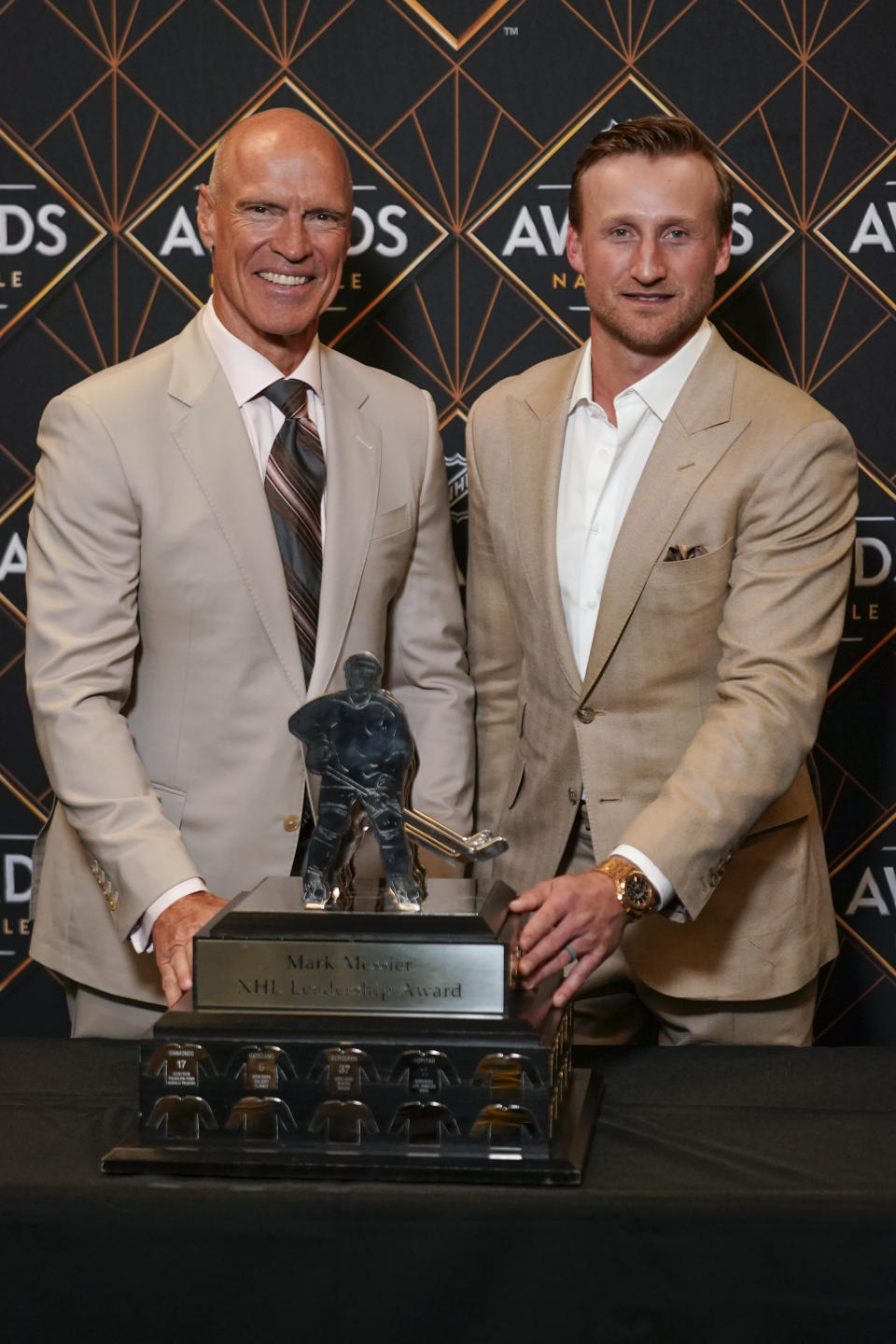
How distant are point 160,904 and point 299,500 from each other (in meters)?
0.66

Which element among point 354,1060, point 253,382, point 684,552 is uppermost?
point 253,382

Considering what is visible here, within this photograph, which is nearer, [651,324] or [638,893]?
[638,893]

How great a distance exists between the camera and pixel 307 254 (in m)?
2.20

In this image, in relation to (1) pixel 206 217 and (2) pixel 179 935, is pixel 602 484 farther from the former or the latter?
(2) pixel 179 935

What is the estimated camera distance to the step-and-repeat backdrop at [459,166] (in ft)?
9.36

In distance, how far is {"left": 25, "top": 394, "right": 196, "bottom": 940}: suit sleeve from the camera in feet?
6.46

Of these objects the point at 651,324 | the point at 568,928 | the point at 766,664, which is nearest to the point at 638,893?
the point at 568,928

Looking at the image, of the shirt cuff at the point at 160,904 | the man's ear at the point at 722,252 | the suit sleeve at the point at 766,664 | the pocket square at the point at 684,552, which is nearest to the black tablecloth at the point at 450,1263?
the shirt cuff at the point at 160,904

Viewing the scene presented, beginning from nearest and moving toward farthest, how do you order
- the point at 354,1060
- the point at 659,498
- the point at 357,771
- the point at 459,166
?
the point at 354,1060 < the point at 357,771 < the point at 659,498 < the point at 459,166

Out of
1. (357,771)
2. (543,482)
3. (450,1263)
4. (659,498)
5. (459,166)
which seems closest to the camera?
(450,1263)

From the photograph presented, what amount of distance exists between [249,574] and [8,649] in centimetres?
106

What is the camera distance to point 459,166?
113 inches

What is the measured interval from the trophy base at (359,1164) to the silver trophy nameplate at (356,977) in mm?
129

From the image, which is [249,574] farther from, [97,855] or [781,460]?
[781,460]
